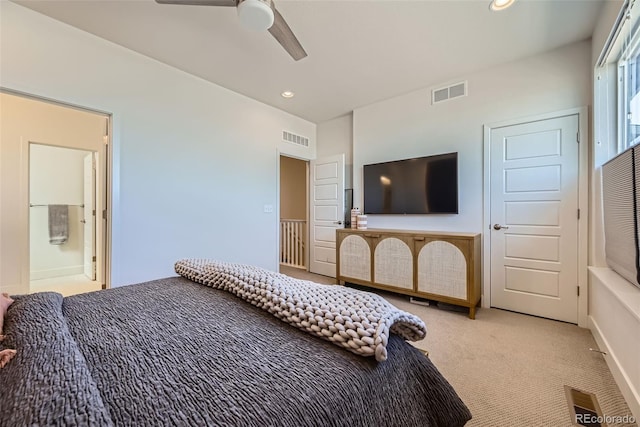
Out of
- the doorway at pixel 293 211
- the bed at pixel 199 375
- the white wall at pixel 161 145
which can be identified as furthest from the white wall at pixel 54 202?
the bed at pixel 199 375

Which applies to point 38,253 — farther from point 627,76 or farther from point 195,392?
point 627,76

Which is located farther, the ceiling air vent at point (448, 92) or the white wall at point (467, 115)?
the ceiling air vent at point (448, 92)

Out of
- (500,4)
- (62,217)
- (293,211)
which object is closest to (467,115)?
(500,4)

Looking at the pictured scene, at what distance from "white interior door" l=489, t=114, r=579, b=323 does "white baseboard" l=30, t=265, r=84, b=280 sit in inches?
236

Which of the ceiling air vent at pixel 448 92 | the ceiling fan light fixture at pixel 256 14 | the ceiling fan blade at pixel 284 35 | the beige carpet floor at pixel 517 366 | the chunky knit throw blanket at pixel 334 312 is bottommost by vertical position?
the beige carpet floor at pixel 517 366

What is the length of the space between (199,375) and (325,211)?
145 inches

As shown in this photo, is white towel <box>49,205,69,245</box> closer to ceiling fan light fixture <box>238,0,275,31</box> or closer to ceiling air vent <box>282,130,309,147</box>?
ceiling air vent <box>282,130,309,147</box>

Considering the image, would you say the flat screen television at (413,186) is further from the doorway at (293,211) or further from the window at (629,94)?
the doorway at (293,211)

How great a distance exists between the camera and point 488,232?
2.89 m

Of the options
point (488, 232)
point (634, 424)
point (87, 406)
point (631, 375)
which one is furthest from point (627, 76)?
point (87, 406)

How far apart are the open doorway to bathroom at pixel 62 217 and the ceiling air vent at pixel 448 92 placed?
472cm

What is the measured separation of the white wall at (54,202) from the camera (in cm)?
389

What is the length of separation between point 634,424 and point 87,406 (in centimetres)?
229

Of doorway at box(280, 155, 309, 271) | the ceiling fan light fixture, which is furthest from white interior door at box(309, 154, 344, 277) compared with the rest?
the ceiling fan light fixture
